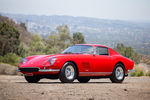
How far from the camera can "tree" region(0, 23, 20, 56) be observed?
234 ft

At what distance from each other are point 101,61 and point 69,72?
1.79m

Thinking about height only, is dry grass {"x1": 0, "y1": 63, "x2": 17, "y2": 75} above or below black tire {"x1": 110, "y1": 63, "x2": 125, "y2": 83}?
below

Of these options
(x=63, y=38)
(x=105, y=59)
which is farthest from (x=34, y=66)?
(x=63, y=38)

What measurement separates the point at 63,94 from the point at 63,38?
10379cm

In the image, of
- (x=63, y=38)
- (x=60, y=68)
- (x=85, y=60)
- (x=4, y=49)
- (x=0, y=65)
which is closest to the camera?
(x=60, y=68)

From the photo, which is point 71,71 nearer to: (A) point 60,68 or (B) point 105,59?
(A) point 60,68

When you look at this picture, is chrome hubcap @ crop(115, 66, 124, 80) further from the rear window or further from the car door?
the rear window

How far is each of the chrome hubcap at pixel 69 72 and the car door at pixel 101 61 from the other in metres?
1.34

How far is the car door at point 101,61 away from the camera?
13516 mm

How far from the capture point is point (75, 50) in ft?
44.1

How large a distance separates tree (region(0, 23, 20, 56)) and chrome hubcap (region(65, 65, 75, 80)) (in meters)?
57.2

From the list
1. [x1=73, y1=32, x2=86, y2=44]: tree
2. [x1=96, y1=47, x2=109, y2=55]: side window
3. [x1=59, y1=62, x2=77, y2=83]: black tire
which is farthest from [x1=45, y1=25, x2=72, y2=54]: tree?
[x1=59, y1=62, x2=77, y2=83]: black tire

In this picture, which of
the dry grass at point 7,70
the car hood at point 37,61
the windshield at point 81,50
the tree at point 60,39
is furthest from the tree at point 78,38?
the car hood at point 37,61

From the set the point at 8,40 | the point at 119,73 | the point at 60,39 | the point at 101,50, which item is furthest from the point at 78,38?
the point at 101,50
